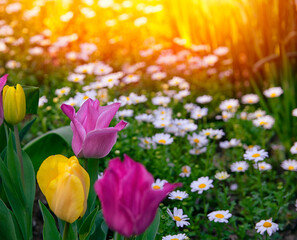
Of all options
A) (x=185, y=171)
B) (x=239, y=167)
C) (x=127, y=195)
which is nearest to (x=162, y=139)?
(x=185, y=171)

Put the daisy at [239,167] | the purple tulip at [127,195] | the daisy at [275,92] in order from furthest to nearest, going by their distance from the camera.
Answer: the daisy at [275,92]
the daisy at [239,167]
the purple tulip at [127,195]

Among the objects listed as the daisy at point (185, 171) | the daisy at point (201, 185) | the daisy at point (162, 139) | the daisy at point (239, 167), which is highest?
the daisy at point (162, 139)

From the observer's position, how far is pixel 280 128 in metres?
2.64

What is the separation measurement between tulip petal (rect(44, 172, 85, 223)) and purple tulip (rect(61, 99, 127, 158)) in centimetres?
18

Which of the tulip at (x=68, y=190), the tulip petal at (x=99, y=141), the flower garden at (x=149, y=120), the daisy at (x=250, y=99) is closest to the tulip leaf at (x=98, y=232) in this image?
the flower garden at (x=149, y=120)

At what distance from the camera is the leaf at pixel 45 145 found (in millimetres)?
A: 1717

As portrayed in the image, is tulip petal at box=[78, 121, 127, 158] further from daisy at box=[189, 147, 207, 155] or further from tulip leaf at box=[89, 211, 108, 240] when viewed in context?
daisy at box=[189, 147, 207, 155]

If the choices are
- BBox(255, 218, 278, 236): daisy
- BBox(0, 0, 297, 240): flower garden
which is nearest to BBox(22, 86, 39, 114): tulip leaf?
BBox(0, 0, 297, 240): flower garden

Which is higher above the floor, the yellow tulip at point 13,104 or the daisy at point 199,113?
the yellow tulip at point 13,104

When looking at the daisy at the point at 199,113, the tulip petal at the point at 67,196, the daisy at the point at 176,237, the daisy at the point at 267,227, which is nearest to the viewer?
the tulip petal at the point at 67,196

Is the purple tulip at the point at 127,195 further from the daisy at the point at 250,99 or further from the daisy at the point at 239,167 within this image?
the daisy at the point at 250,99

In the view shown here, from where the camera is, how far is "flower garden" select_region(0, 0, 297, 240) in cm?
104

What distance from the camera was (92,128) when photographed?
3.55ft

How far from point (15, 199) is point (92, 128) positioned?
0.31 m
